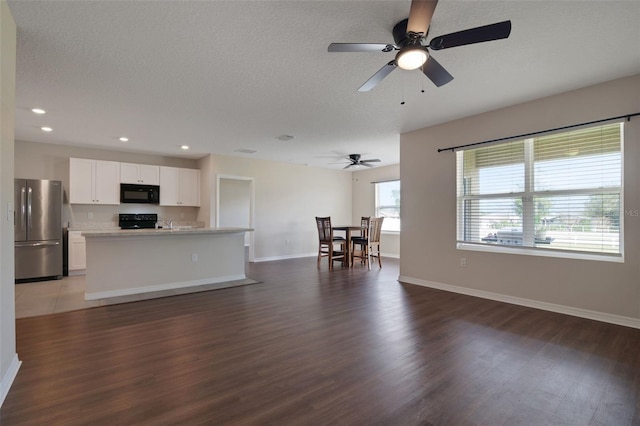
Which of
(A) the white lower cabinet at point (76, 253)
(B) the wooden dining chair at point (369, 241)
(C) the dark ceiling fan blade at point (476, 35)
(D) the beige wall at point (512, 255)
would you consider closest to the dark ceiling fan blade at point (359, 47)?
(C) the dark ceiling fan blade at point (476, 35)

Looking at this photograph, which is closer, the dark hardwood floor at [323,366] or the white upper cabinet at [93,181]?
the dark hardwood floor at [323,366]

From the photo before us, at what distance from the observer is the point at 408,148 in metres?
4.84

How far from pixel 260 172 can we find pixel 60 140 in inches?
144

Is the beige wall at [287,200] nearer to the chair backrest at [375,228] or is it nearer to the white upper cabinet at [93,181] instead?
the white upper cabinet at [93,181]

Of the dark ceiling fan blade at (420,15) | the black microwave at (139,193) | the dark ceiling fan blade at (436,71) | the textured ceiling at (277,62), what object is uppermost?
the textured ceiling at (277,62)

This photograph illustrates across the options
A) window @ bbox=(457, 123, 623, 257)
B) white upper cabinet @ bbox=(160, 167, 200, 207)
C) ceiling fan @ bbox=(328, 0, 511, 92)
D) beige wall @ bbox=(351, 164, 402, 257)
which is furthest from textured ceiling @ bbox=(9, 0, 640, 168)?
beige wall @ bbox=(351, 164, 402, 257)

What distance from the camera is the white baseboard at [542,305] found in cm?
295

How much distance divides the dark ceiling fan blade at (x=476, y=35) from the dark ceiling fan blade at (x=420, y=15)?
0.43 ft

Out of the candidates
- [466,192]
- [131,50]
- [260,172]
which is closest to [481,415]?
[466,192]

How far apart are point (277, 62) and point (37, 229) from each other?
519 cm

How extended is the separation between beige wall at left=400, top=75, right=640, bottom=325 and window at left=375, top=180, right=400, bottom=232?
9.67 ft

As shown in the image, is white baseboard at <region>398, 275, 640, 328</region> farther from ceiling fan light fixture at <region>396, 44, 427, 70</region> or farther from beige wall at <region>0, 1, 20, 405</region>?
beige wall at <region>0, 1, 20, 405</region>

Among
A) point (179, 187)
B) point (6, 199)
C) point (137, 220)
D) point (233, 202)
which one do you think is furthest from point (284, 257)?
point (6, 199)

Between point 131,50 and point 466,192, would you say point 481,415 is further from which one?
point 131,50
